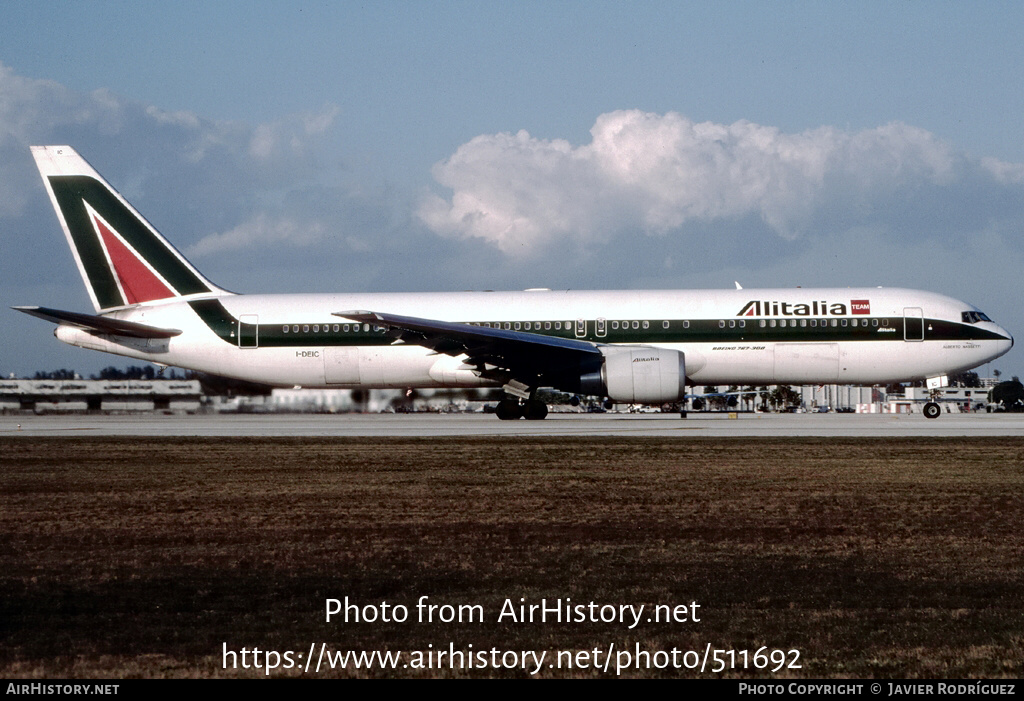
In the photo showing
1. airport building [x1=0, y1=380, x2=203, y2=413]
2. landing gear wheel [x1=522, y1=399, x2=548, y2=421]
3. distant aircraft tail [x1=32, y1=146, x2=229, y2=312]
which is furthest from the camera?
airport building [x1=0, y1=380, x2=203, y2=413]

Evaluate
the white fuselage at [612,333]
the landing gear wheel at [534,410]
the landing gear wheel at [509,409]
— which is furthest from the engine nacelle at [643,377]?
the landing gear wheel at [509,409]

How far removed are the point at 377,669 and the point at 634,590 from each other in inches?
94.8

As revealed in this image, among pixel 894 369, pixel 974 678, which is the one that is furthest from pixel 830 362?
pixel 974 678

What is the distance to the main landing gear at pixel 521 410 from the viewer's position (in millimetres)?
32484

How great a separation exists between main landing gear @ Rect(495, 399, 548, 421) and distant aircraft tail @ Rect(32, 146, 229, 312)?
35.6 ft

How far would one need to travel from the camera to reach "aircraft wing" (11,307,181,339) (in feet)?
98.6

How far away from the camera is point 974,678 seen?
211 inches

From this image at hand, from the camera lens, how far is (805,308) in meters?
30.4

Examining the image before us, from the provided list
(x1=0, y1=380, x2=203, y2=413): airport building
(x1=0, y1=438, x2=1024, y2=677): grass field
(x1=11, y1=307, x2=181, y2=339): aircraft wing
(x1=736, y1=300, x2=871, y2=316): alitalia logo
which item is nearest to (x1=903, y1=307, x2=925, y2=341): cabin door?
(x1=736, y1=300, x2=871, y2=316): alitalia logo

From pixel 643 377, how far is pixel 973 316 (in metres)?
10.3

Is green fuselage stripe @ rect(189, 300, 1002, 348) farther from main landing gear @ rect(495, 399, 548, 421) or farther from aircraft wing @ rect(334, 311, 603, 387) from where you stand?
main landing gear @ rect(495, 399, 548, 421)

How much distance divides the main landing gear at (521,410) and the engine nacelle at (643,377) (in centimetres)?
417

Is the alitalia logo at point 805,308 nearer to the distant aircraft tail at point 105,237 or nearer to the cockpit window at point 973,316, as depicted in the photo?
the cockpit window at point 973,316

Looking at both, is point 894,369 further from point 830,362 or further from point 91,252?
point 91,252
